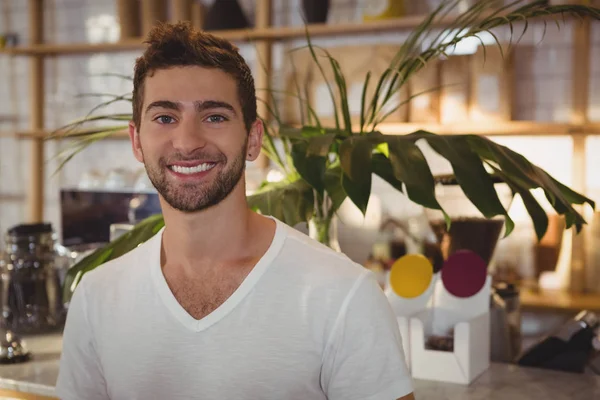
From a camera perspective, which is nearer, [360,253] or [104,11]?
[360,253]

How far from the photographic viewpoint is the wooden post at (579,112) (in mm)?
3264

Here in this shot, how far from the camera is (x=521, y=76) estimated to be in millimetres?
3535

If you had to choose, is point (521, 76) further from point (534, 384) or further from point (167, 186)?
point (167, 186)

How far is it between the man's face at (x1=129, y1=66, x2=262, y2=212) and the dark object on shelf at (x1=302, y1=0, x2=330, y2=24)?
254cm

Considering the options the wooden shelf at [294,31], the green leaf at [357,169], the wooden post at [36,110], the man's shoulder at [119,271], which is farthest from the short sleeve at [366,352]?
the wooden post at [36,110]

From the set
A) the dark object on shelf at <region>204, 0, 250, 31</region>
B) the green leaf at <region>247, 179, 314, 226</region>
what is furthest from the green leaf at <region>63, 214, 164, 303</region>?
the dark object on shelf at <region>204, 0, 250, 31</region>

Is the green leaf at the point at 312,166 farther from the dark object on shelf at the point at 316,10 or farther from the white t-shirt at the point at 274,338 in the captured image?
the dark object on shelf at the point at 316,10

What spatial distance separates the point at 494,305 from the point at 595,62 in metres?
2.08

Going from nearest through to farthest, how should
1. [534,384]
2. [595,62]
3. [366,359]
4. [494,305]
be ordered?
[366,359], [534,384], [494,305], [595,62]

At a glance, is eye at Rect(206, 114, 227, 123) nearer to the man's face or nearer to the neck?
the man's face

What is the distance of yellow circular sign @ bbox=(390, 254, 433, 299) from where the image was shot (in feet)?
5.19

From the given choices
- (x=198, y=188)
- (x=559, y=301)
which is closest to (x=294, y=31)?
(x=559, y=301)

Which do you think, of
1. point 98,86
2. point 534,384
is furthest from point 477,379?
point 98,86

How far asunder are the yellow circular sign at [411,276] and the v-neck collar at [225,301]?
1.36 ft
